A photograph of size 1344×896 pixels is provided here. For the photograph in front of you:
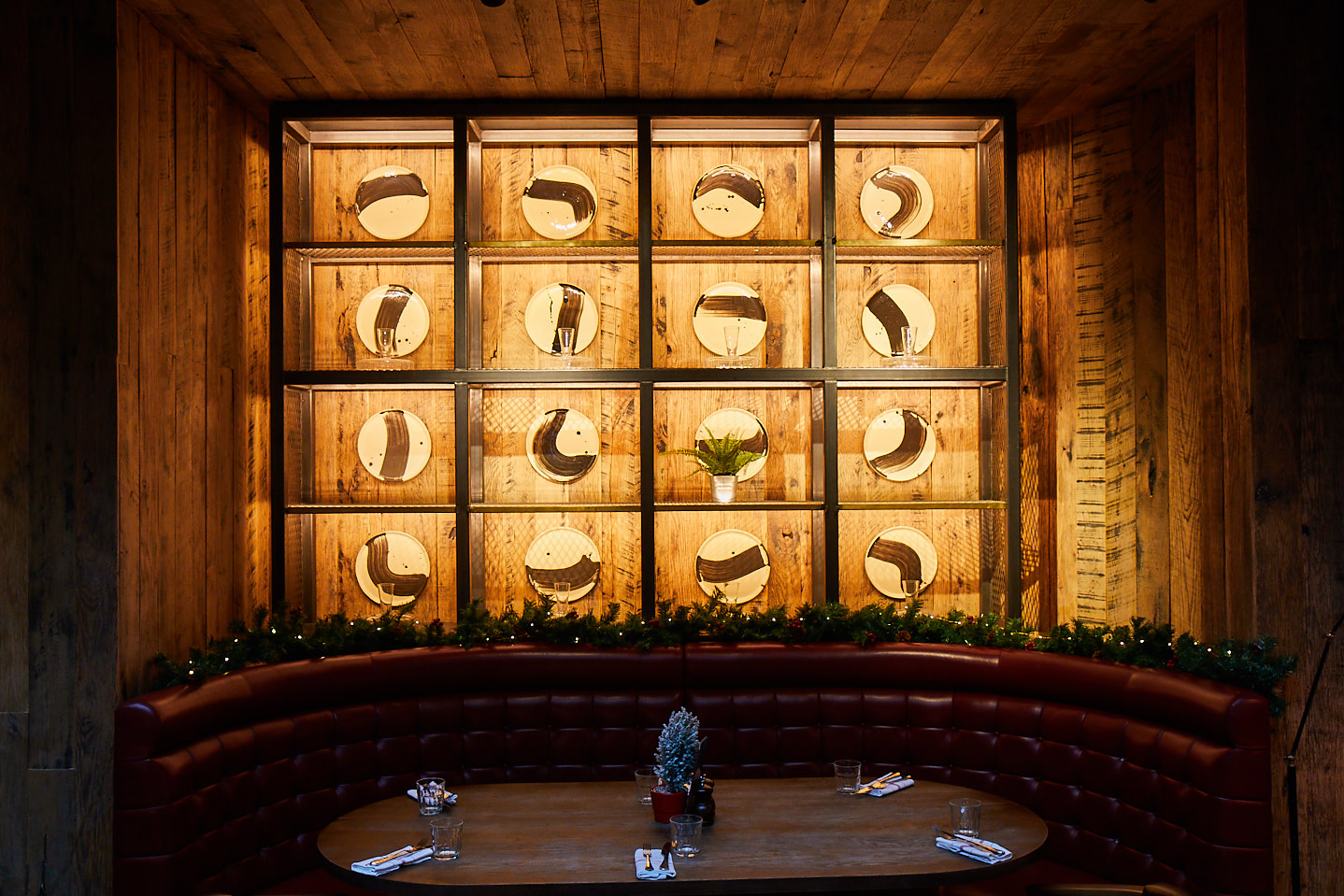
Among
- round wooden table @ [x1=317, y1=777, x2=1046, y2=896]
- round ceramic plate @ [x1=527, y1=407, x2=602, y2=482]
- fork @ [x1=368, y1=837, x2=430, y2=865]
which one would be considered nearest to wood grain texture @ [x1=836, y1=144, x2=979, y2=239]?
round ceramic plate @ [x1=527, y1=407, x2=602, y2=482]

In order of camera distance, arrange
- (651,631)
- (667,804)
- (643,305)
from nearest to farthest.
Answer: (667,804) → (651,631) → (643,305)

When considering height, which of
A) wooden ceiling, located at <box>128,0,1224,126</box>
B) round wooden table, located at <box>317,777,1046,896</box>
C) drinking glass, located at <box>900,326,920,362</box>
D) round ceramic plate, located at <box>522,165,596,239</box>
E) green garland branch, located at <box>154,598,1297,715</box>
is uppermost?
wooden ceiling, located at <box>128,0,1224,126</box>

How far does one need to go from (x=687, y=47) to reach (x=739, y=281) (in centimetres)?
92

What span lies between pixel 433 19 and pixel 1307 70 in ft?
8.59

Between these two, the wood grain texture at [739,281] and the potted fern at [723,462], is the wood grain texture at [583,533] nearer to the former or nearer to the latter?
the potted fern at [723,462]

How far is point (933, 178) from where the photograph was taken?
132 inches

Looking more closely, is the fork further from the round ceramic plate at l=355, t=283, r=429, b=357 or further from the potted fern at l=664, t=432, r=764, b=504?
the round ceramic plate at l=355, t=283, r=429, b=357

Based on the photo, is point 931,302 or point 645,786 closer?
point 645,786

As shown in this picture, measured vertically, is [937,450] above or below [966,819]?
above

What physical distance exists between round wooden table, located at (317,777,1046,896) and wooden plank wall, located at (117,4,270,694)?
1.09 m

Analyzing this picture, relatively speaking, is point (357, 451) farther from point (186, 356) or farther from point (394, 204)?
point (394, 204)

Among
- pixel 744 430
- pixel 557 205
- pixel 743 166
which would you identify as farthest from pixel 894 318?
pixel 557 205

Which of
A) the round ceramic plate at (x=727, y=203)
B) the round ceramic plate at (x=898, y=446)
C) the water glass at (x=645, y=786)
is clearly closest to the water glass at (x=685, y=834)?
the water glass at (x=645, y=786)

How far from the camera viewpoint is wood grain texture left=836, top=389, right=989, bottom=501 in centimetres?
333
